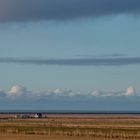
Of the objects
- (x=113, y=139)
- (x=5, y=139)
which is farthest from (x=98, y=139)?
(x=5, y=139)

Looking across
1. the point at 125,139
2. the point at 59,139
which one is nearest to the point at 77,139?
the point at 59,139

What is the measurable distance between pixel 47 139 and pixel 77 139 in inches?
120

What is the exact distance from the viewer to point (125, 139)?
53.2 meters

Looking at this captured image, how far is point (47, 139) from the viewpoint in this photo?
52188 millimetres

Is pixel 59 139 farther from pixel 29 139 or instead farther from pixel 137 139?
pixel 137 139

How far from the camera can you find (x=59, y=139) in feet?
171

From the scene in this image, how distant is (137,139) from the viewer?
5325cm

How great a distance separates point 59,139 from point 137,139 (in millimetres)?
8116

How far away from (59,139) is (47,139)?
4.00 feet

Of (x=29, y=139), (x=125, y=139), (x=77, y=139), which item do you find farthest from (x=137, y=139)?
(x=29, y=139)

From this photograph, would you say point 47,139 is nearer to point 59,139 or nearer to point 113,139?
point 59,139

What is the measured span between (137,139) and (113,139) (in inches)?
99.4

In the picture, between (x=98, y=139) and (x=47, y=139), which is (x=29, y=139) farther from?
(x=98, y=139)

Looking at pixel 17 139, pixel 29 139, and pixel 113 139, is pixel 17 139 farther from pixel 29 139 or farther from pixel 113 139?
pixel 113 139
